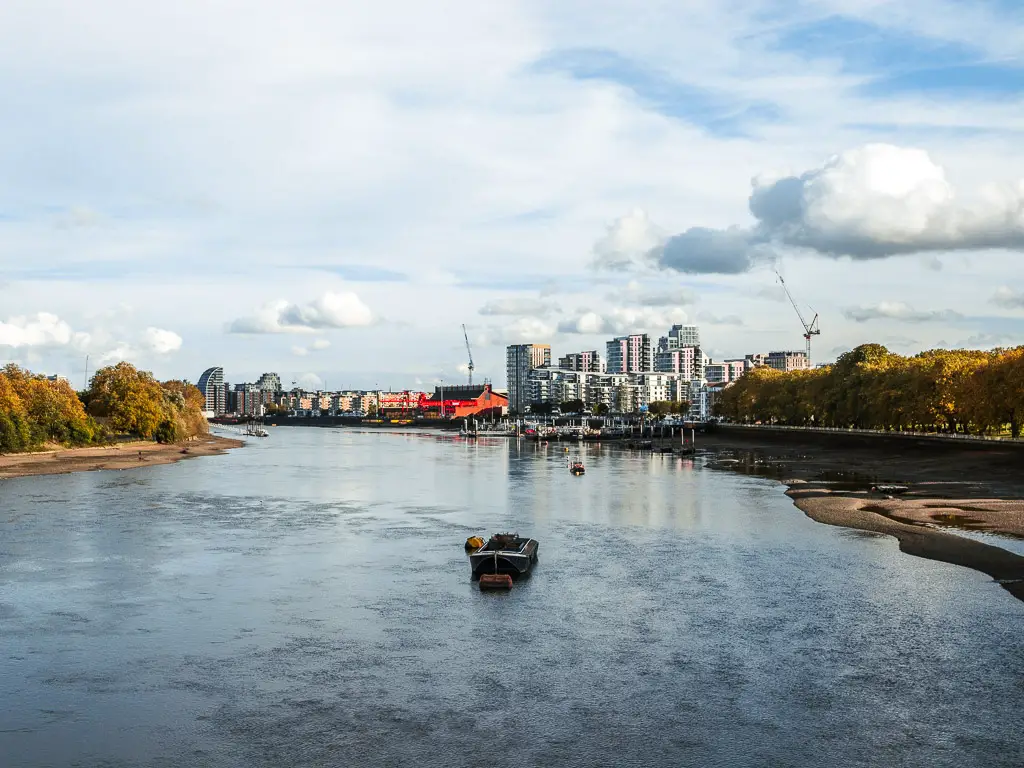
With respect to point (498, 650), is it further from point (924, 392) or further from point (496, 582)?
point (924, 392)

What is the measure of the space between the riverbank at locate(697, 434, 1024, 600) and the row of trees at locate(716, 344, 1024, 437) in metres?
6.07

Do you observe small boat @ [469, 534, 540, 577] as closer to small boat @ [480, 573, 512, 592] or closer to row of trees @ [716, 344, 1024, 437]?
small boat @ [480, 573, 512, 592]

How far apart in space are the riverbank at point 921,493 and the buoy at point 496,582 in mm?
23669

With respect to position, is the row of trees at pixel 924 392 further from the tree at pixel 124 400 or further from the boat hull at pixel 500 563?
the tree at pixel 124 400

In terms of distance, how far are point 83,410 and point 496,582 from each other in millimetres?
132270

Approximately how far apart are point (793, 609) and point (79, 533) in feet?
157

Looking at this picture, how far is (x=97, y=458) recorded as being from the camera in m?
142

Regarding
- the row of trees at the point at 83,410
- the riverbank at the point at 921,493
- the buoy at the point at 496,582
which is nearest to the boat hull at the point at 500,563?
the buoy at the point at 496,582

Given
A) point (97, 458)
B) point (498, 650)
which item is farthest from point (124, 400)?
point (498, 650)

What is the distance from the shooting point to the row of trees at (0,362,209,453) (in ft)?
445

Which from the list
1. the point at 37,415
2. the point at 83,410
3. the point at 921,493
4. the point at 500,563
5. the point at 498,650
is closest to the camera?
the point at 498,650

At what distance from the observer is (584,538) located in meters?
62.5

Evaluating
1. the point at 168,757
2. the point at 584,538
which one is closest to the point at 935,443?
the point at 584,538

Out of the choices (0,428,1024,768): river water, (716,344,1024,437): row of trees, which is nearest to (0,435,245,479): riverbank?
(0,428,1024,768): river water
